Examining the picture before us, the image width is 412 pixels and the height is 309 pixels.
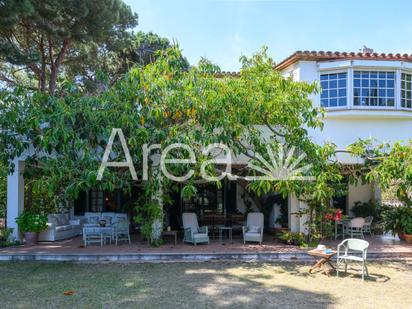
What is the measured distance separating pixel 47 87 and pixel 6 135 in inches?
394

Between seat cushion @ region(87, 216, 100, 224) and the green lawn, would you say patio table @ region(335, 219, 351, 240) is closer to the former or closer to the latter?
the green lawn

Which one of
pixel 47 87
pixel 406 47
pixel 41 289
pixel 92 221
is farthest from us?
pixel 47 87

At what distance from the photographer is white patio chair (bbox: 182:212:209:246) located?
43.5 feet

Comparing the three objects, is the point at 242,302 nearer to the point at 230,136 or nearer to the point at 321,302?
the point at 321,302

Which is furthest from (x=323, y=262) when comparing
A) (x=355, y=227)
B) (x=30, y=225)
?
(x=30, y=225)

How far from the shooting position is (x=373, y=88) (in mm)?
13852

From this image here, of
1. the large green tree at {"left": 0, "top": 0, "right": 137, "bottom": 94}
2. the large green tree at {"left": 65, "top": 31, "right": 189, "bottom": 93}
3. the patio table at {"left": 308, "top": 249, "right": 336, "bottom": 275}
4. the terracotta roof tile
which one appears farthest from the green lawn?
the large green tree at {"left": 65, "top": 31, "right": 189, "bottom": 93}

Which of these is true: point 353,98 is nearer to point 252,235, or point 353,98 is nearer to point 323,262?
point 252,235

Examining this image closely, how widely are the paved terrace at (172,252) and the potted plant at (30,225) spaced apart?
15.0 inches

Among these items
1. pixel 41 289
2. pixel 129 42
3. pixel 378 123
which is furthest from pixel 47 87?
pixel 378 123

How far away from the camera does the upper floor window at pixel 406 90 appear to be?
14039 mm

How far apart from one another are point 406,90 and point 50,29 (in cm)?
1334

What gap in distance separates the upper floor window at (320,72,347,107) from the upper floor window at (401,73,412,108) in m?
2.15

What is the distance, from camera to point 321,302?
24.8 feet
